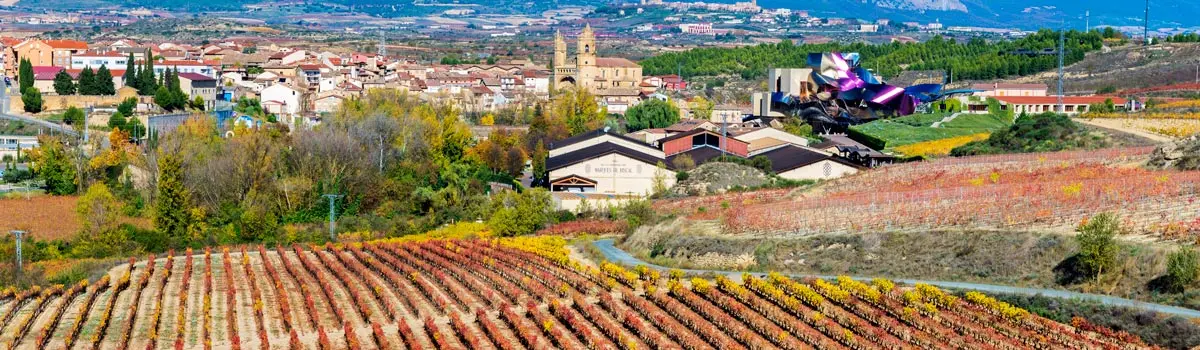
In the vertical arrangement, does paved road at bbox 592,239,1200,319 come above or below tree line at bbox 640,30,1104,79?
below

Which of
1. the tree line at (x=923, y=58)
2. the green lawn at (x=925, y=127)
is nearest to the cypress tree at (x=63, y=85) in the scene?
the green lawn at (x=925, y=127)

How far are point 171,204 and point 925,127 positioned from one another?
92.8 feet

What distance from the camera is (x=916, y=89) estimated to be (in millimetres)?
71312

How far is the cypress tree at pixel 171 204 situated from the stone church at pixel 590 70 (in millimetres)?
53281

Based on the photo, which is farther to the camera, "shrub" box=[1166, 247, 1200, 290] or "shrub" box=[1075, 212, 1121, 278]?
"shrub" box=[1075, 212, 1121, 278]

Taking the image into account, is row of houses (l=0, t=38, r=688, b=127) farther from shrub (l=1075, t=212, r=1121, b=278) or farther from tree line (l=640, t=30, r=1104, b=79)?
shrub (l=1075, t=212, r=1121, b=278)

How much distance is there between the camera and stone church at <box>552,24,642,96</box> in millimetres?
95375

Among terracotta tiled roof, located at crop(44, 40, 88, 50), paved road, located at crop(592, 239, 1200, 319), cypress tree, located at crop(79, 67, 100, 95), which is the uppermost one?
terracotta tiled roof, located at crop(44, 40, 88, 50)

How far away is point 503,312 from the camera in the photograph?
25016 mm

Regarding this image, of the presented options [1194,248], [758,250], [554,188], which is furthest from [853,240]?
[554,188]

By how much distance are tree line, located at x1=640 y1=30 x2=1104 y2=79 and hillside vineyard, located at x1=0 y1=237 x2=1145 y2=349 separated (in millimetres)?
61112

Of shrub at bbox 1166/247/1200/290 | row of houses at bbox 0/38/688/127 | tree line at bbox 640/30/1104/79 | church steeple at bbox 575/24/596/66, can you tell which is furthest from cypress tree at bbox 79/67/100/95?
shrub at bbox 1166/247/1200/290

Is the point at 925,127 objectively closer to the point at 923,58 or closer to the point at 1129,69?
the point at 1129,69

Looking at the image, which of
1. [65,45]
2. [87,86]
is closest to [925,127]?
[87,86]
